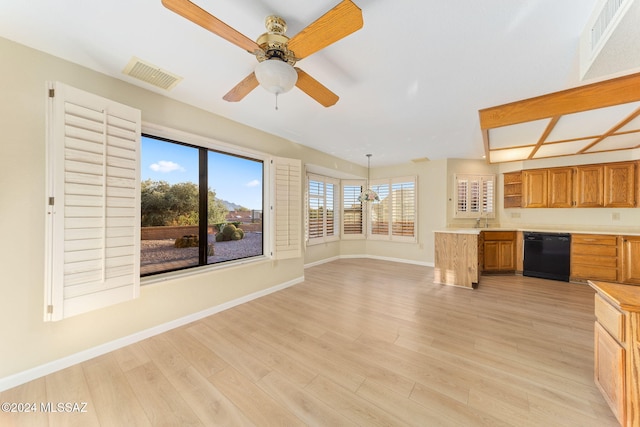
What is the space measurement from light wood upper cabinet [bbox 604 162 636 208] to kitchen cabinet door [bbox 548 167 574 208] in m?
0.45

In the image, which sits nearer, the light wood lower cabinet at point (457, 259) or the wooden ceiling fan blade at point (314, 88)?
the wooden ceiling fan blade at point (314, 88)

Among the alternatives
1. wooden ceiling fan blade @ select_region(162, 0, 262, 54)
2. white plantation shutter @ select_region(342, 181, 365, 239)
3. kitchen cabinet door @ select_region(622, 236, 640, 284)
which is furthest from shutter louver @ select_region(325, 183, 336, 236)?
kitchen cabinet door @ select_region(622, 236, 640, 284)

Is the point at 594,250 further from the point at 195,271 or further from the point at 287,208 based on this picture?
the point at 195,271

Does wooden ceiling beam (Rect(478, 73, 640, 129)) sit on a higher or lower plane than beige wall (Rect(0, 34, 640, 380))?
higher

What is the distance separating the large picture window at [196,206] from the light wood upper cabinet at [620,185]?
6.22m

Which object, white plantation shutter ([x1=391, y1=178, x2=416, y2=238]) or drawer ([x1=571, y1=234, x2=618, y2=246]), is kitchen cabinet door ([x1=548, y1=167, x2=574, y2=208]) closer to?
drawer ([x1=571, y1=234, x2=618, y2=246])

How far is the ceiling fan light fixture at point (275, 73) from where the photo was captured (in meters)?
1.45

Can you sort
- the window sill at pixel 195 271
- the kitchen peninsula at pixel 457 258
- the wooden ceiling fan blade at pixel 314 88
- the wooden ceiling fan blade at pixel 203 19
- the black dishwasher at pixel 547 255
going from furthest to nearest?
the black dishwasher at pixel 547 255 → the kitchen peninsula at pixel 457 258 → the window sill at pixel 195 271 → the wooden ceiling fan blade at pixel 314 88 → the wooden ceiling fan blade at pixel 203 19

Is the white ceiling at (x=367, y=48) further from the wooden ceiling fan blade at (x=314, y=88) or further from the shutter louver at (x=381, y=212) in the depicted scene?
the shutter louver at (x=381, y=212)

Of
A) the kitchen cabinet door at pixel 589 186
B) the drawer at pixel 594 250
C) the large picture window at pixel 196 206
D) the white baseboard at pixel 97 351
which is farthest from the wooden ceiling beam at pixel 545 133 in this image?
the white baseboard at pixel 97 351

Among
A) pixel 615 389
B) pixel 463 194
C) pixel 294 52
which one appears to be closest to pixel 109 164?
pixel 294 52

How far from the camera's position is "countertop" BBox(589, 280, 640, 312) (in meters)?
1.29

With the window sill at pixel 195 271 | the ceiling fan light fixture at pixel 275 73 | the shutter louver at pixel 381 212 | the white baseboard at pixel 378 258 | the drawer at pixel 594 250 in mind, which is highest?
the ceiling fan light fixture at pixel 275 73

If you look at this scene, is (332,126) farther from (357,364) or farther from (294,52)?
(357,364)
